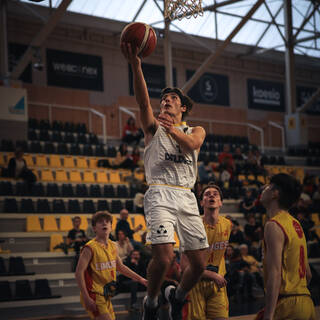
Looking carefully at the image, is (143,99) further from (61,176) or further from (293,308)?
(61,176)

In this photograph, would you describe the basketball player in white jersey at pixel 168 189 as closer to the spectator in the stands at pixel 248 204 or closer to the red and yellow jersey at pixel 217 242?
the red and yellow jersey at pixel 217 242

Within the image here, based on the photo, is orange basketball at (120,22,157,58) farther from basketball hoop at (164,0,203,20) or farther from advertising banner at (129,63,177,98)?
advertising banner at (129,63,177,98)

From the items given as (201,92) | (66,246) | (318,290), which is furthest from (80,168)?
(201,92)

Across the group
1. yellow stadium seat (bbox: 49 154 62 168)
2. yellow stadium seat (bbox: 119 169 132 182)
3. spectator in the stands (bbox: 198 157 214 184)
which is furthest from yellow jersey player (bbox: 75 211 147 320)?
yellow stadium seat (bbox: 119 169 132 182)

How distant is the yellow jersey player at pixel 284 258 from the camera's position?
11.2 ft

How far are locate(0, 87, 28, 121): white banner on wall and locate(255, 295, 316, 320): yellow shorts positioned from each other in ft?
39.7

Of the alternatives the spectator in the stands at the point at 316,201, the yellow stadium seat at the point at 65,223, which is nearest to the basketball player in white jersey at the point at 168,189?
the yellow stadium seat at the point at 65,223

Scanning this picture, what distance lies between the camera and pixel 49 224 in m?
11.5

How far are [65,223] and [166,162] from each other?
303 inches

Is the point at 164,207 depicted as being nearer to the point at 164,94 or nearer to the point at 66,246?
the point at 164,94

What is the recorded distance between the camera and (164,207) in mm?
4312

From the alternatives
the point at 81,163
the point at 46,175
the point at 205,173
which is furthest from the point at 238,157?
the point at 46,175

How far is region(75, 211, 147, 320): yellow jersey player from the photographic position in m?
4.86

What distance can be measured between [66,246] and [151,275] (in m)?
6.71
